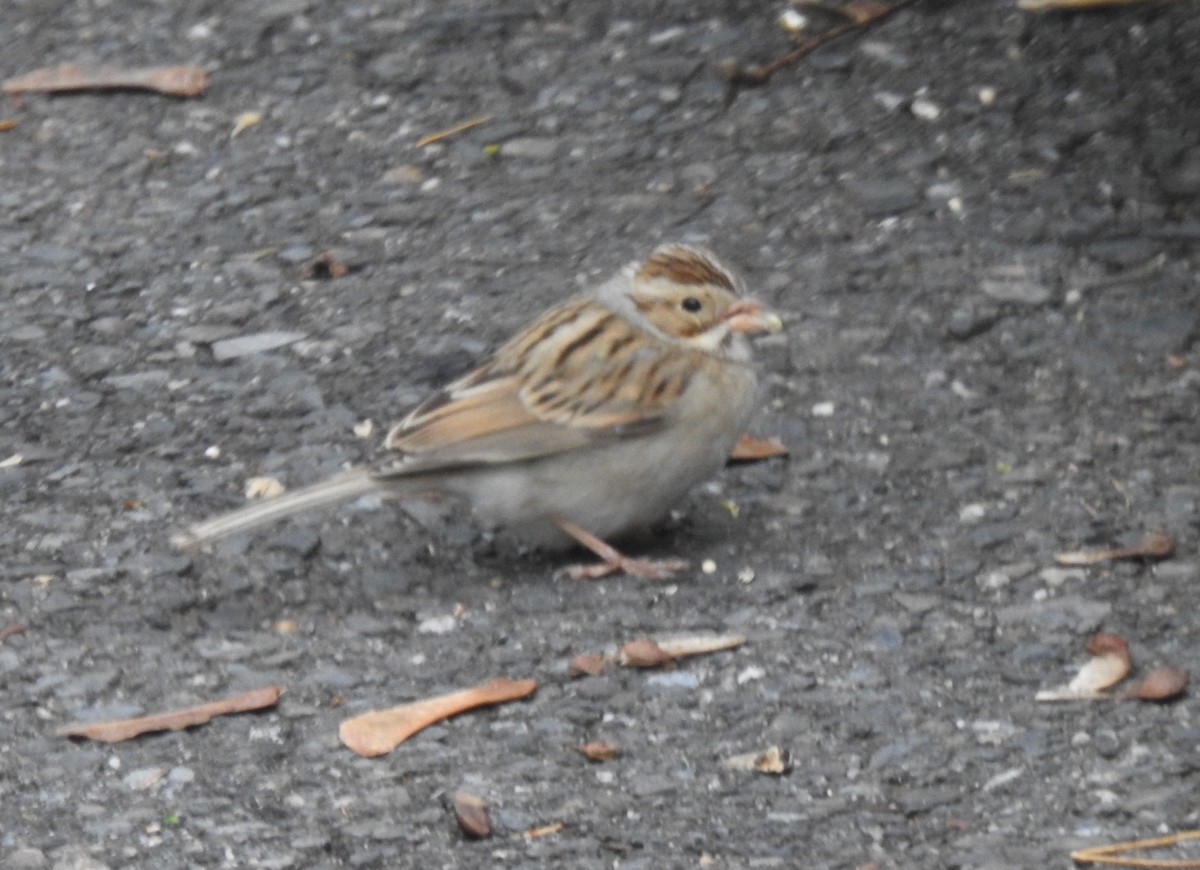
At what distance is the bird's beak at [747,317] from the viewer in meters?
5.26

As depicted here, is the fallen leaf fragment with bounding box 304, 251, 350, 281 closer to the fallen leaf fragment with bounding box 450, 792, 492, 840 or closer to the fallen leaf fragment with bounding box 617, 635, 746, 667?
the fallen leaf fragment with bounding box 617, 635, 746, 667

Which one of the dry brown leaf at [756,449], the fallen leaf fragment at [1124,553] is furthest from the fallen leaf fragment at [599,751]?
the dry brown leaf at [756,449]

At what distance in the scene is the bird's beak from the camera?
5.26m

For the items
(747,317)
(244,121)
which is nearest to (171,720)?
(747,317)

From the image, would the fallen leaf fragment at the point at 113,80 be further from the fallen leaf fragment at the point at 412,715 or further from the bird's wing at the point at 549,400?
the fallen leaf fragment at the point at 412,715

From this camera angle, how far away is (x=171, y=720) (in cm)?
445

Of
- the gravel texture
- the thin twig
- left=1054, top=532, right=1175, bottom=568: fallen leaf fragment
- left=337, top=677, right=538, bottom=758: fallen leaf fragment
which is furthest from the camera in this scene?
the thin twig

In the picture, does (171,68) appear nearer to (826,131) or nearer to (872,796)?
(826,131)

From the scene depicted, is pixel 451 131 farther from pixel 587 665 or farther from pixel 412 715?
pixel 412 715

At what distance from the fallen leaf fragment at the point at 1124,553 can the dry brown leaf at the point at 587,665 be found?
1109mm

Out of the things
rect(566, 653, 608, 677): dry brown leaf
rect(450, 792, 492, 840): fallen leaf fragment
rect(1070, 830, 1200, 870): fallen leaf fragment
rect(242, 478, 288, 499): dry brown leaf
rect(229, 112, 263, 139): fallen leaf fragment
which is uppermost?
rect(229, 112, 263, 139): fallen leaf fragment

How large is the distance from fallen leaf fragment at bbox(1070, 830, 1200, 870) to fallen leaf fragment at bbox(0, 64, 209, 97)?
15.4ft

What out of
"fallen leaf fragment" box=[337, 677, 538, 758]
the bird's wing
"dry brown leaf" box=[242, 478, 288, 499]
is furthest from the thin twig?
"fallen leaf fragment" box=[337, 677, 538, 758]

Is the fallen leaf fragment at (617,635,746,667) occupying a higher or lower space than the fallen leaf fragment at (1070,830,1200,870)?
lower
